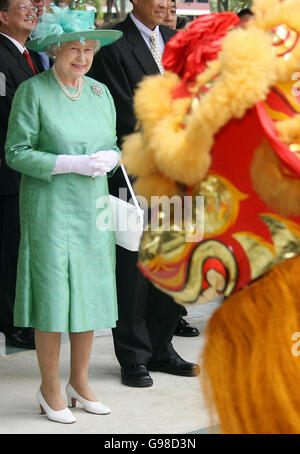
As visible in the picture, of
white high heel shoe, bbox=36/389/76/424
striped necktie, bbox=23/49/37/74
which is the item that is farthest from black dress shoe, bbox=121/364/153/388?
striped necktie, bbox=23/49/37/74

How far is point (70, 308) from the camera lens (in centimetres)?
343

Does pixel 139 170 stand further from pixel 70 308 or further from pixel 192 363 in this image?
pixel 192 363

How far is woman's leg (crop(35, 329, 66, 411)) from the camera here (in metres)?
3.45

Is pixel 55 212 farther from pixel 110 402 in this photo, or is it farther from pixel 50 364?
pixel 110 402

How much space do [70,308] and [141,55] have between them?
4.43 ft

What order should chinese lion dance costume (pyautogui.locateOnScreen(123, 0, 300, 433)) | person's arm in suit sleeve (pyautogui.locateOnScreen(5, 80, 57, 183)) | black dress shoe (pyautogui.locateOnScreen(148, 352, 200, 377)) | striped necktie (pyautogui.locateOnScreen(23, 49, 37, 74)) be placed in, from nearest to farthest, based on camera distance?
chinese lion dance costume (pyautogui.locateOnScreen(123, 0, 300, 433))
person's arm in suit sleeve (pyautogui.locateOnScreen(5, 80, 57, 183))
black dress shoe (pyautogui.locateOnScreen(148, 352, 200, 377))
striped necktie (pyautogui.locateOnScreen(23, 49, 37, 74))

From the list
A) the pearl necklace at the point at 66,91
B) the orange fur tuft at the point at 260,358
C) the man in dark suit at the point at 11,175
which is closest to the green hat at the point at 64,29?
the pearl necklace at the point at 66,91

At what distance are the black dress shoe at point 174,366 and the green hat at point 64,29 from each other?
1691 millimetres

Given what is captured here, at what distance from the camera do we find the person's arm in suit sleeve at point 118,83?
13.2 ft

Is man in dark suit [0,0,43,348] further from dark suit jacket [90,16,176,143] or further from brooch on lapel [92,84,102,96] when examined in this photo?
brooch on lapel [92,84,102,96]

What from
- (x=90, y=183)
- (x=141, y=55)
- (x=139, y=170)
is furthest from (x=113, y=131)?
(x=139, y=170)

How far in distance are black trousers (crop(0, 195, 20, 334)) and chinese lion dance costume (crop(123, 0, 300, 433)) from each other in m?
3.29

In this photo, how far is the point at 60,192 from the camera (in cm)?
341

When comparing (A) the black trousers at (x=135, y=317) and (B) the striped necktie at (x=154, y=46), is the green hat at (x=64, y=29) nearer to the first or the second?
(B) the striped necktie at (x=154, y=46)
